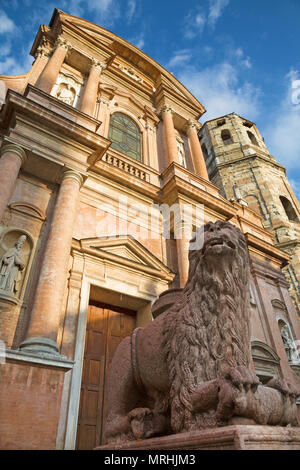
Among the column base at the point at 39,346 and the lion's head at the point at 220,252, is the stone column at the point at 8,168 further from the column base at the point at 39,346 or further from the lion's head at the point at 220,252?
the lion's head at the point at 220,252

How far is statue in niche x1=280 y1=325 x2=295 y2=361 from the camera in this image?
954cm

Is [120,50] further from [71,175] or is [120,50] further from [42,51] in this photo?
[71,175]

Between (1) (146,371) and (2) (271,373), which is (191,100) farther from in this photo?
(1) (146,371)

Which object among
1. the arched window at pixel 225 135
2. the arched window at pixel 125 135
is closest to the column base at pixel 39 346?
the arched window at pixel 125 135

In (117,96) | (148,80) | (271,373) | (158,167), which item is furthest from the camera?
(148,80)

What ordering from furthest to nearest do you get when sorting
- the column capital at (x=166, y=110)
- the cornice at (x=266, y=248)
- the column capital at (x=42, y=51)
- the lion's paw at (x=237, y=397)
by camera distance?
1. the column capital at (x=166, y=110)
2. the cornice at (x=266, y=248)
3. the column capital at (x=42, y=51)
4. the lion's paw at (x=237, y=397)

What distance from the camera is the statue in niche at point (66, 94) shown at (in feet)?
31.7

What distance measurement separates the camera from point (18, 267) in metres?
5.60

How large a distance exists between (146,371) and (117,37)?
15.0m

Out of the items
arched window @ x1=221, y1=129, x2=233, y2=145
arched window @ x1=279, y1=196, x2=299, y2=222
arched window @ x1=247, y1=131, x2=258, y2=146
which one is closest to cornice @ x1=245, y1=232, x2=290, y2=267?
arched window @ x1=279, y1=196, x2=299, y2=222

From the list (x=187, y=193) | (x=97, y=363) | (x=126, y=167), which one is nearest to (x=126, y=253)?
(x=97, y=363)

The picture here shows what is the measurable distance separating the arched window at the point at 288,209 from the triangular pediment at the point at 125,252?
13701 mm

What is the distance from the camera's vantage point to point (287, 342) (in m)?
9.86
